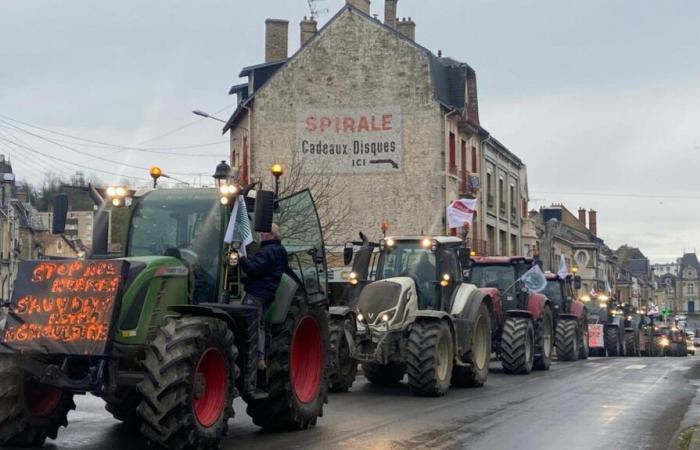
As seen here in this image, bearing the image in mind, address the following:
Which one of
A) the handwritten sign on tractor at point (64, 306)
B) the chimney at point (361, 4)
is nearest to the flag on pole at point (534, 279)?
the handwritten sign on tractor at point (64, 306)

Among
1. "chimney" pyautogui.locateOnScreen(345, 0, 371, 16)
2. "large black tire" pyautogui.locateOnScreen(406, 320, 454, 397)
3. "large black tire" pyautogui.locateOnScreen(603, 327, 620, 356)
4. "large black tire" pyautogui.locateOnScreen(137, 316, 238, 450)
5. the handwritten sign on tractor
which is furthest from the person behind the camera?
"chimney" pyautogui.locateOnScreen(345, 0, 371, 16)

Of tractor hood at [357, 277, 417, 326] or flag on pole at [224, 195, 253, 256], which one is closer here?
flag on pole at [224, 195, 253, 256]

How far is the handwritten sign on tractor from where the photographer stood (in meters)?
8.53

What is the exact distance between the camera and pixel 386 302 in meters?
15.8

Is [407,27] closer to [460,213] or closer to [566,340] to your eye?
[460,213]

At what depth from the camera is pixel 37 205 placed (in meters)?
79.6

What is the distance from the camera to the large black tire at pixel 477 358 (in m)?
16.7

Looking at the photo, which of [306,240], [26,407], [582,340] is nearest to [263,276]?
[306,240]

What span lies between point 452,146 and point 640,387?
22965 mm

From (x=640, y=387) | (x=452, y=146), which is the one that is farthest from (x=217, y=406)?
(x=452, y=146)

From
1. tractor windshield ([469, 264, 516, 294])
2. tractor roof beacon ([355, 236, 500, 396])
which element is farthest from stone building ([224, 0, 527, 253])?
tractor roof beacon ([355, 236, 500, 396])

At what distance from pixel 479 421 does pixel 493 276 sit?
39.8 feet

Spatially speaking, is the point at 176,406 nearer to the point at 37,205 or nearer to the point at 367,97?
the point at 367,97

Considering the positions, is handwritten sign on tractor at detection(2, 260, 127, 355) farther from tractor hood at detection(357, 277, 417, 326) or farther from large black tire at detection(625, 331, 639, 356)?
large black tire at detection(625, 331, 639, 356)
